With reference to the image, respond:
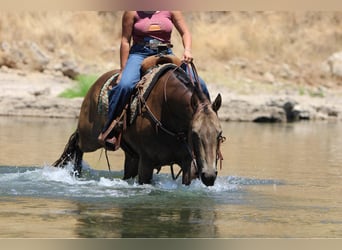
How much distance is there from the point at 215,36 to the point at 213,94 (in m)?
10.2

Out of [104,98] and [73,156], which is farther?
[73,156]

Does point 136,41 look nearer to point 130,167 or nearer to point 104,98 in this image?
point 104,98

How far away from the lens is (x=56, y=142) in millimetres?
A: 15242

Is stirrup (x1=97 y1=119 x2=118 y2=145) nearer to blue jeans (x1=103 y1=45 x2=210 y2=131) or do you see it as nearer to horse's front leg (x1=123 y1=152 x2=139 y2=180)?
blue jeans (x1=103 y1=45 x2=210 y2=131)

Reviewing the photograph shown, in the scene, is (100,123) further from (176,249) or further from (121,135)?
(176,249)

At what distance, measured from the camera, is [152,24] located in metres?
8.42

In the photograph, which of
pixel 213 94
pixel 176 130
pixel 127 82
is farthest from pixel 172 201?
pixel 213 94

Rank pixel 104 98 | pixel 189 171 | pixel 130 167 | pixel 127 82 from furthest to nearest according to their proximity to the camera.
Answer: pixel 130 167
pixel 104 98
pixel 127 82
pixel 189 171

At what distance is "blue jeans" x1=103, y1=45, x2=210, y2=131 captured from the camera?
8.31 metres

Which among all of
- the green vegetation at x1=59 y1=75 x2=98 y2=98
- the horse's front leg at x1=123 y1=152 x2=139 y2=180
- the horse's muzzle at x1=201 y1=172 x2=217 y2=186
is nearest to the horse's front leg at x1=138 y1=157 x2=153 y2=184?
the horse's front leg at x1=123 y1=152 x2=139 y2=180

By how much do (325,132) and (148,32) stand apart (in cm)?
1326

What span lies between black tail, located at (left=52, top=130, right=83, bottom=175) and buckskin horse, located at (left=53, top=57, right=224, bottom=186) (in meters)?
1.54

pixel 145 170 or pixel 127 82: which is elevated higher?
pixel 127 82

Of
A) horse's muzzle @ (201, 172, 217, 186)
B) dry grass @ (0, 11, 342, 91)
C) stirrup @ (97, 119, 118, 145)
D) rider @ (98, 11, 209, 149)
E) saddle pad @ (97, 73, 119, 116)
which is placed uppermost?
dry grass @ (0, 11, 342, 91)
